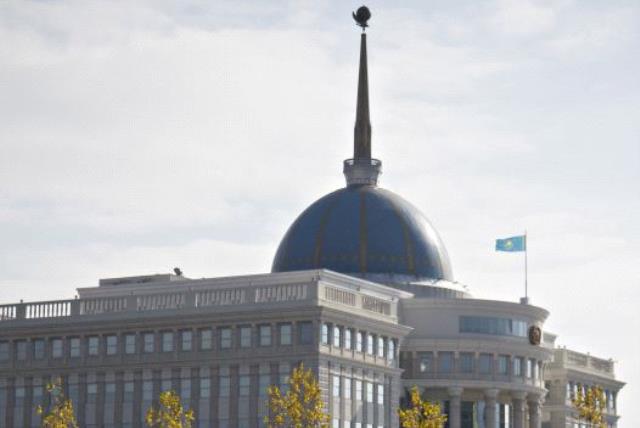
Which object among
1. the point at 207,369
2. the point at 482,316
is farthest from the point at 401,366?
the point at 207,369

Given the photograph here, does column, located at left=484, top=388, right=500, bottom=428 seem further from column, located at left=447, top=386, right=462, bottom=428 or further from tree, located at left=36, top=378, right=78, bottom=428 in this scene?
tree, located at left=36, top=378, right=78, bottom=428

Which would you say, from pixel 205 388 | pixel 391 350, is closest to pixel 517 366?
pixel 391 350

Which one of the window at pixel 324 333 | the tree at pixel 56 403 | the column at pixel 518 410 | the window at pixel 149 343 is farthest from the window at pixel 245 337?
the column at pixel 518 410

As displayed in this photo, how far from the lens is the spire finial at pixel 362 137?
17925cm

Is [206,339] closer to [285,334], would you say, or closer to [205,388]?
[205,388]

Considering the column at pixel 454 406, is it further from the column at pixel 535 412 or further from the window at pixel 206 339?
the window at pixel 206 339

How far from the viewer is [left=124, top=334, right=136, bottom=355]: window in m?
158

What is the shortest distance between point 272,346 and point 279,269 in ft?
76.6

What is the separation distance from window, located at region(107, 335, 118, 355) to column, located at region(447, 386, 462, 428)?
28.1 metres

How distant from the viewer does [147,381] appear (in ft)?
512

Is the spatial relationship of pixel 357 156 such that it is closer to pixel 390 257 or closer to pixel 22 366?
pixel 390 257

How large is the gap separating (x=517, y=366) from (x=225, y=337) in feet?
91.2

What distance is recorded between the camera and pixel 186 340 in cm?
15525

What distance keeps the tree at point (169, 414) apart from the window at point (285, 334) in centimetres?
938
